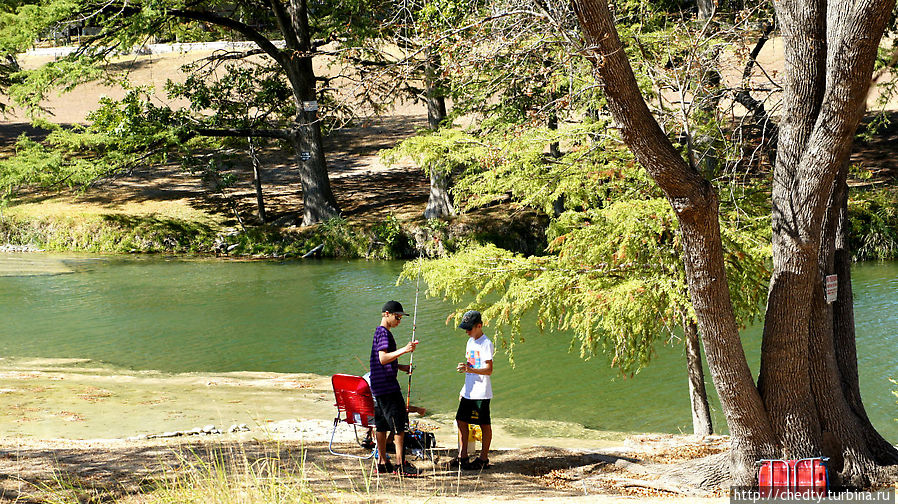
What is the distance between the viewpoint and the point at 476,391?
801 cm

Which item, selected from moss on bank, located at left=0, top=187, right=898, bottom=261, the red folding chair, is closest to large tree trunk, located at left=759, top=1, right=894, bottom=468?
the red folding chair

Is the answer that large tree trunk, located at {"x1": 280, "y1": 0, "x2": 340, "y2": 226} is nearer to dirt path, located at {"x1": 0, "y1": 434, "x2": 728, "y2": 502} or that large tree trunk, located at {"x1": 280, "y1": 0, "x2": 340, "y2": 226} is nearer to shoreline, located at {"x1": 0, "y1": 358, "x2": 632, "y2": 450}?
shoreline, located at {"x1": 0, "y1": 358, "x2": 632, "y2": 450}

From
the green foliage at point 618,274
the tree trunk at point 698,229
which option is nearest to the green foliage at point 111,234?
the green foliage at point 618,274

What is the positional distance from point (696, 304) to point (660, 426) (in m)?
4.98

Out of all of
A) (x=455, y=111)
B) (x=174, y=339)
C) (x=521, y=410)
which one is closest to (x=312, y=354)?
(x=174, y=339)

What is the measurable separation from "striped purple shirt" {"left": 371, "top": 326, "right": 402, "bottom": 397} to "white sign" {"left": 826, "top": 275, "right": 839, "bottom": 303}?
3.84m

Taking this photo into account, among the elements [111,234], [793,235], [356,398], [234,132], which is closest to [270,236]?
[234,132]

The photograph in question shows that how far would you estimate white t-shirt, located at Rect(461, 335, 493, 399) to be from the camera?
7.95 metres

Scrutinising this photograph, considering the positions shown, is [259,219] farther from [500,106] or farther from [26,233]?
[500,106]

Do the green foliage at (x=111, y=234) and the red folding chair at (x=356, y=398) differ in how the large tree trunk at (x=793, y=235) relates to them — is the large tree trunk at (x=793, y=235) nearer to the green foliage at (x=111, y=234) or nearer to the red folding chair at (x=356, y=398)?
the red folding chair at (x=356, y=398)

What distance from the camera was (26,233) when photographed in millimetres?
28859

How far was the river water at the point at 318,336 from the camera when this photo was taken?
41.5 feet

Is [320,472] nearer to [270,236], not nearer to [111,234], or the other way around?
[270,236]

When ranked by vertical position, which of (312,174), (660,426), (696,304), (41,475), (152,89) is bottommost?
(660,426)
